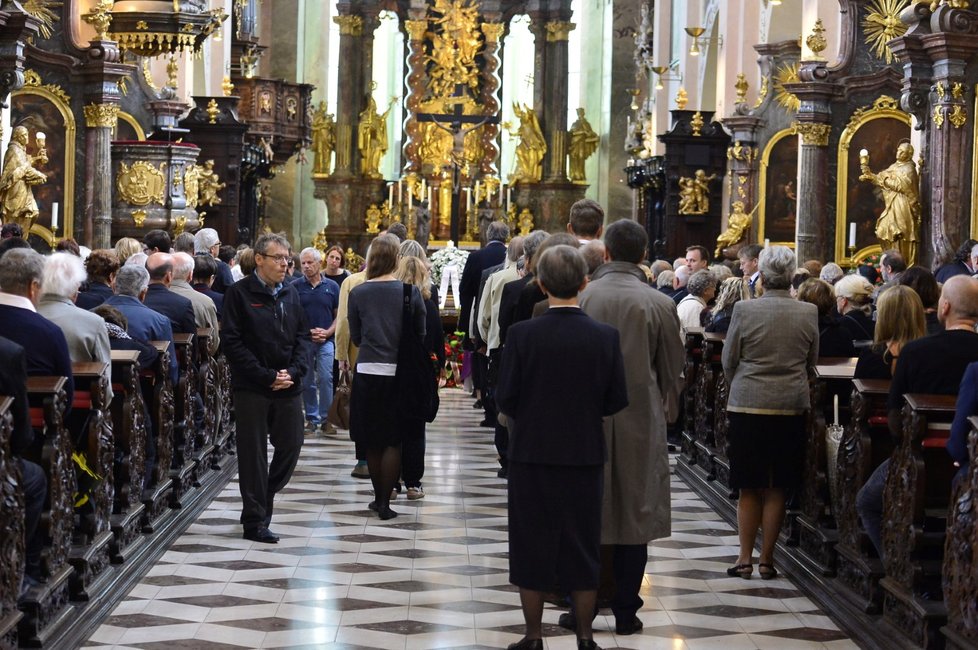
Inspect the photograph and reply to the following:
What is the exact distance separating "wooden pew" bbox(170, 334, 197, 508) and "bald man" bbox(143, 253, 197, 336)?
133 mm

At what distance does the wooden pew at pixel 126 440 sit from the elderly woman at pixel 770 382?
10.1 ft

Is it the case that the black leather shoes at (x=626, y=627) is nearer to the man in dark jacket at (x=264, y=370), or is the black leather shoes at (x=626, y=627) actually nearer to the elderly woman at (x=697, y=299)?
the man in dark jacket at (x=264, y=370)

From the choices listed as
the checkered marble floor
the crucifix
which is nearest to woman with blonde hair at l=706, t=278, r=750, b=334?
the checkered marble floor

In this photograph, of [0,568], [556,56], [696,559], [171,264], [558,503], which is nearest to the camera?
[0,568]

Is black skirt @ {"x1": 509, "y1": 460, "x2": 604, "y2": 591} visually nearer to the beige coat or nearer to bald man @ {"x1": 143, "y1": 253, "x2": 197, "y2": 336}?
the beige coat

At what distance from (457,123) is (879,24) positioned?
61.1 ft

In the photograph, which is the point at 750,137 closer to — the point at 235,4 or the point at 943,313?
the point at 235,4

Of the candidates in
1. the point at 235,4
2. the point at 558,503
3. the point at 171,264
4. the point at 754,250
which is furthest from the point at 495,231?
the point at 235,4

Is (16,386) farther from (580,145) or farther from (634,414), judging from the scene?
(580,145)

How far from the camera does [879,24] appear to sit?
1930 centimetres

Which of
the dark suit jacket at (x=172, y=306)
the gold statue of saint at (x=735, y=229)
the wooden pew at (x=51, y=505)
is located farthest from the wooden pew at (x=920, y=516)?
the gold statue of saint at (x=735, y=229)

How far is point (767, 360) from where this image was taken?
26.6 feet

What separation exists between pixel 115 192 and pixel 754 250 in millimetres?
8808

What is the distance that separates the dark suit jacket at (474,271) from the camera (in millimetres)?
13039
